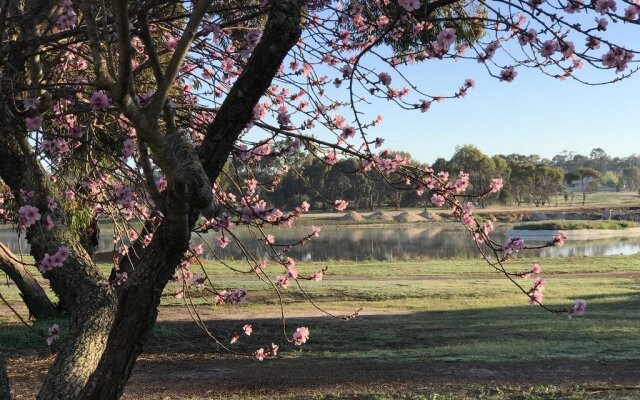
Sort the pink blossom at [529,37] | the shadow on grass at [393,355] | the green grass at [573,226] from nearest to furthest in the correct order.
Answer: the pink blossom at [529,37] → the shadow on grass at [393,355] → the green grass at [573,226]

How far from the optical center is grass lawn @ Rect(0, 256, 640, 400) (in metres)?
6.36

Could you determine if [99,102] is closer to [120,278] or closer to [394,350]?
[120,278]

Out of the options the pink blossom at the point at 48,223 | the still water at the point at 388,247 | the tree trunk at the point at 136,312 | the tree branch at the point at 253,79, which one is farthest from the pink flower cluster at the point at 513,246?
the still water at the point at 388,247

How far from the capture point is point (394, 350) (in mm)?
8641

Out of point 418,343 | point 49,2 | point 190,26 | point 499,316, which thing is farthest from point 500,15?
point 499,316

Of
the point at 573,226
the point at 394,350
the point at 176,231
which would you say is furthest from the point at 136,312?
the point at 573,226

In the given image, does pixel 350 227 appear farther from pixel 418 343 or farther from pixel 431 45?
pixel 431 45

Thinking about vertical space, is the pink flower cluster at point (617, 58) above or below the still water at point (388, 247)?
above

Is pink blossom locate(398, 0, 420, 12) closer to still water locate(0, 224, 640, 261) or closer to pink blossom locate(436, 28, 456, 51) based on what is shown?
pink blossom locate(436, 28, 456, 51)

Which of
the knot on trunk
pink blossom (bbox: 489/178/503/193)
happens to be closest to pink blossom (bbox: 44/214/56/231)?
the knot on trunk

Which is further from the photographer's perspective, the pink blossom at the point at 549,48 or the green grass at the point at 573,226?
the green grass at the point at 573,226

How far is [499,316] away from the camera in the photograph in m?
11.7

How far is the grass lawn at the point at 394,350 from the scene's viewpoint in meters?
6.36

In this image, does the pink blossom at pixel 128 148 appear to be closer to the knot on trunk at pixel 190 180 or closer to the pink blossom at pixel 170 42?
the knot on trunk at pixel 190 180
